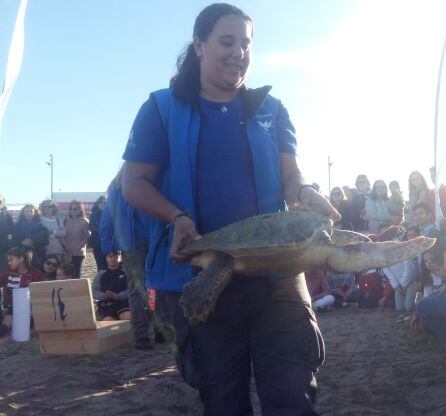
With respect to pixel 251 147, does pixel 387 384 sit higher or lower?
lower

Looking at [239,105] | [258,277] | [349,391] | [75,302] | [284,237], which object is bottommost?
[349,391]

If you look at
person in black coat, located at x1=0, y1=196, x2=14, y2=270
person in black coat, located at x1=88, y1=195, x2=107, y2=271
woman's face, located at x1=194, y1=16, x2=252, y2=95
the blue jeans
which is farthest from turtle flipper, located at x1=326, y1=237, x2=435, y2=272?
person in black coat, located at x1=0, y1=196, x2=14, y2=270

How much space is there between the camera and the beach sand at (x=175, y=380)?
356 cm

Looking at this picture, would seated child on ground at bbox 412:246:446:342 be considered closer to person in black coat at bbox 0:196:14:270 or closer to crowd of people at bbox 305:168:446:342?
crowd of people at bbox 305:168:446:342

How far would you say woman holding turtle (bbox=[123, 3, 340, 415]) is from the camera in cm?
203

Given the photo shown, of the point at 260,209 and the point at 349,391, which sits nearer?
the point at 260,209

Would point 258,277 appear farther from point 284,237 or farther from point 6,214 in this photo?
point 6,214

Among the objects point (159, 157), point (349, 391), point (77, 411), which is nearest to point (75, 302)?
point (77, 411)

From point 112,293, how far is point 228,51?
4977 mm

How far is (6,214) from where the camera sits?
8.58 meters

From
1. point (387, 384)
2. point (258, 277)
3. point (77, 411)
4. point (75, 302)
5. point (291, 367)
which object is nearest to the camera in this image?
point (291, 367)

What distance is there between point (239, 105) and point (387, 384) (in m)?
2.60

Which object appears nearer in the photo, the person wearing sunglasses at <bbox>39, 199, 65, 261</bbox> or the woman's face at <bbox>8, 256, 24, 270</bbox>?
the woman's face at <bbox>8, 256, 24, 270</bbox>

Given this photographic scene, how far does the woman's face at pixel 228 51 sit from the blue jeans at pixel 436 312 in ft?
10.8
